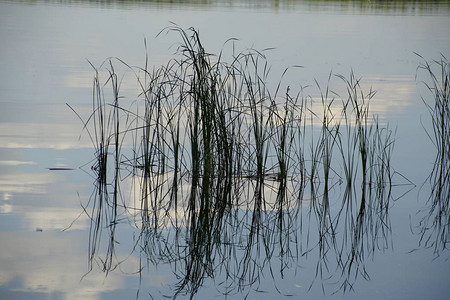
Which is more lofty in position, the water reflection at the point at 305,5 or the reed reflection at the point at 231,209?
the water reflection at the point at 305,5

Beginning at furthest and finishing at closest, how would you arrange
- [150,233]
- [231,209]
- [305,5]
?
[305,5]
[231,209]
[150,233]

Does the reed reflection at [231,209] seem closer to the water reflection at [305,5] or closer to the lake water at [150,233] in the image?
the lake water at [150,233]

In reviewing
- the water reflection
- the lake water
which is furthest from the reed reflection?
the water reflection

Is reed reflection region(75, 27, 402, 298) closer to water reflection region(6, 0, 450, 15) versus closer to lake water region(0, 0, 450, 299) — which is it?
lake water region(0, 0, 450, 299)

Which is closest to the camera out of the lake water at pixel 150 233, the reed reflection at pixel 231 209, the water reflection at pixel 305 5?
the lake water at pixel 150 233

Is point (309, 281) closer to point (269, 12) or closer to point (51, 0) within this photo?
point (269, 12)

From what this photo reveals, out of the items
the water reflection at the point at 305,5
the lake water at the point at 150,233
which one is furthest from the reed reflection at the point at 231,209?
the water reflection at the point at 305,5

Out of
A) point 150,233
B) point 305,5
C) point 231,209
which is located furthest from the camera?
point 305,5

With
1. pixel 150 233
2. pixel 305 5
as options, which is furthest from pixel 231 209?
pixel 305 5

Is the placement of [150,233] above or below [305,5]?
below

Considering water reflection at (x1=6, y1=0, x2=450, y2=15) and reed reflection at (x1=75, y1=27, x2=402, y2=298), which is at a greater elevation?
water reflection at (x1=6, y1=0, x2=450, y2=15)

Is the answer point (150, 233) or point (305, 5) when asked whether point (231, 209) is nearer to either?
point (150, 233)

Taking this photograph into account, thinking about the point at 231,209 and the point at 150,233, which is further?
the point at 231,209

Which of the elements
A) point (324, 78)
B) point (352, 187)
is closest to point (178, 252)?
point (352, 187)
